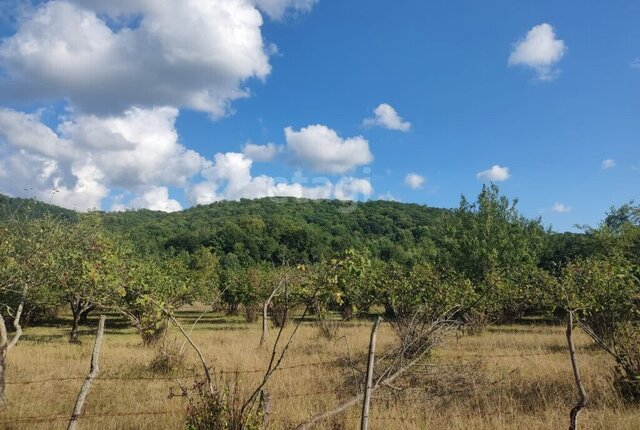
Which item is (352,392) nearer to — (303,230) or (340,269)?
(340,269)

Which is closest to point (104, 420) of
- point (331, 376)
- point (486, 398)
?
point (331, 376)

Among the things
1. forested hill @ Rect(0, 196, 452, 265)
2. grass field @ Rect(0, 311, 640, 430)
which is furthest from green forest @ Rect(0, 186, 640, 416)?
grass field @ Rect(0, 311, 640, 430)

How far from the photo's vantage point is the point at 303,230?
285 ft

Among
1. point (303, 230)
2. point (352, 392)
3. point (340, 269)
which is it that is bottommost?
point (352, 392)

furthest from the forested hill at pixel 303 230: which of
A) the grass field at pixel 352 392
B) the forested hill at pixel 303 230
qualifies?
the grass field at pixel 352 392

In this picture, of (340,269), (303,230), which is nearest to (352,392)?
(340,269)

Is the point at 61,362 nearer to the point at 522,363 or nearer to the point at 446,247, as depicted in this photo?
the point at 522,363

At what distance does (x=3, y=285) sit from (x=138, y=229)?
89.4 metres

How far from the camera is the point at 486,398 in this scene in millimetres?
7891

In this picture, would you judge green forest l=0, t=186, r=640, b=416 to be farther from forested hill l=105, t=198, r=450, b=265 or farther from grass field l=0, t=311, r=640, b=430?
grass field l=0, t=311, r=640, b=430

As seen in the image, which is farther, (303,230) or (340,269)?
(303,230)

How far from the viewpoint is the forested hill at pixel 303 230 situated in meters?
80.9

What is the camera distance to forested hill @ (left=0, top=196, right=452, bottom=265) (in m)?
80.9

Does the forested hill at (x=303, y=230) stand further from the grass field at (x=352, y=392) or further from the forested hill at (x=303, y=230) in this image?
the grass field at (x=352, y=392)
